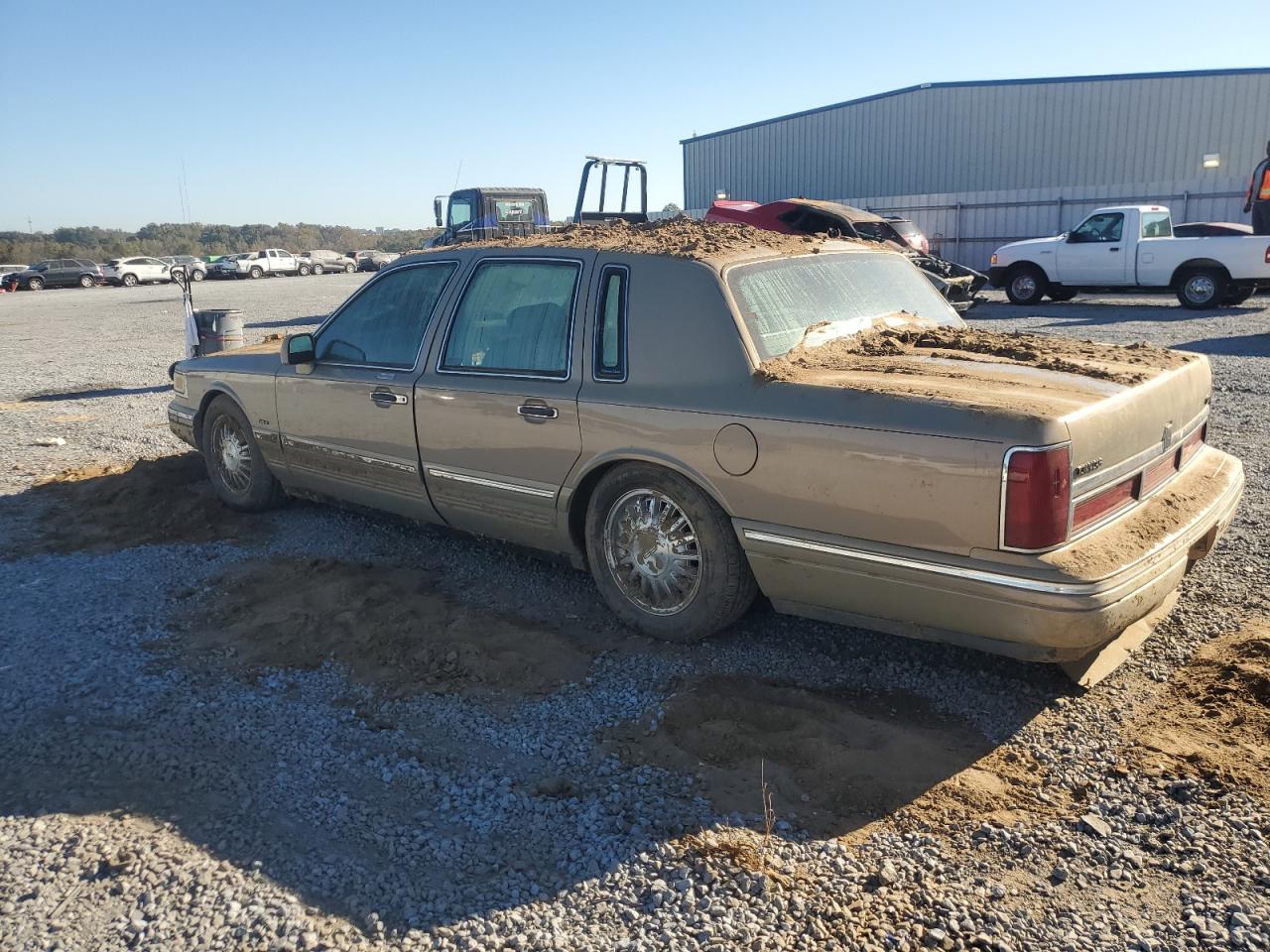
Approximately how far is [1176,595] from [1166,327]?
39.8ft

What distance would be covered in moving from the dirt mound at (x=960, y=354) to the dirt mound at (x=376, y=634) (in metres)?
1.51

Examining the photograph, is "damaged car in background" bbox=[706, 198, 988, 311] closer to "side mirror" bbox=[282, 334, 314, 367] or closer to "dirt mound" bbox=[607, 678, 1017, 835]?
"side mirror" bbox=[282, 334, 314, 367]

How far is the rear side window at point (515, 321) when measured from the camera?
14.5 ft

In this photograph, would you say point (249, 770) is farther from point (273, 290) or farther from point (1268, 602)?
point (273, 290)

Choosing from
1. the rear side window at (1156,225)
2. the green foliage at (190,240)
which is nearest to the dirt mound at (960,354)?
the rear side window at (1156,225)

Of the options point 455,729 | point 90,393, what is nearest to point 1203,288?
point 90,393

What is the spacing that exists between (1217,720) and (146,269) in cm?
5180

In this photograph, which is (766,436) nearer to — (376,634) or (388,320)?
(376,634)

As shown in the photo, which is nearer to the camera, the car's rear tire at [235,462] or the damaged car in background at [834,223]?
the car's rear tire at [235,462]

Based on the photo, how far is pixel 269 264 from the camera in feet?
168

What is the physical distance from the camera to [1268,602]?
428 centimetres

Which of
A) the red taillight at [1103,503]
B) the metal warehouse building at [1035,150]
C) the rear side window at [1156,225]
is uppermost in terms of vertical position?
the metal warehouse building at [1035,150]

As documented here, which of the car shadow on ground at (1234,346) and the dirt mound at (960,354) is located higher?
the dirt mound at (960,354)

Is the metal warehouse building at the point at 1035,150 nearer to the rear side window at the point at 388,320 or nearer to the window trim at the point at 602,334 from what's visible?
the rear side window at the point at 388,320
